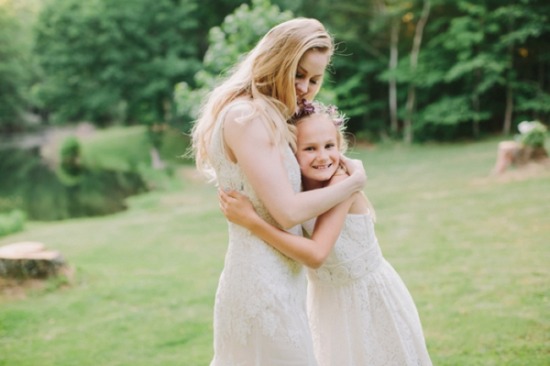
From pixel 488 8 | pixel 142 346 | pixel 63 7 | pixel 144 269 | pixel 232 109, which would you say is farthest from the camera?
pixel 63 7

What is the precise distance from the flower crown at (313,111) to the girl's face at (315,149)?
0.03 metres

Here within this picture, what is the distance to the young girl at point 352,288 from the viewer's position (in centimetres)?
228

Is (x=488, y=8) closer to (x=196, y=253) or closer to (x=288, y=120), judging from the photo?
(x=196, y=253)

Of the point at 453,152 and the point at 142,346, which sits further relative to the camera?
the point at 453,152

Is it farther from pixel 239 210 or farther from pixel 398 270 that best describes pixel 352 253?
pixel 398 270

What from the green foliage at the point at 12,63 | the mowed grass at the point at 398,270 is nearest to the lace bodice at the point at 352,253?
the mowed grass at the point at 398,270

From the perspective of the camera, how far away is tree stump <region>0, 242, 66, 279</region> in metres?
6.47

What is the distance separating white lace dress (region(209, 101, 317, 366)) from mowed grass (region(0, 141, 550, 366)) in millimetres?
2445

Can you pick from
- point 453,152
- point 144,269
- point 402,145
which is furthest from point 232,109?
point 402,145

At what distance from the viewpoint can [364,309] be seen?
239 cm

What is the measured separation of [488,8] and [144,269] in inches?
814

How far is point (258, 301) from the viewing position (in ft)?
6.98

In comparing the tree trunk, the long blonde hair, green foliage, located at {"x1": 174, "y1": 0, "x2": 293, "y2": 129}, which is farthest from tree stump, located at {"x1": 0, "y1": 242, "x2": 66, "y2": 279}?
the tree trunk

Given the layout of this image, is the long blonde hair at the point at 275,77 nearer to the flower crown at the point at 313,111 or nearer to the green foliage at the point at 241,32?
the flower crown at the point at 313,111
